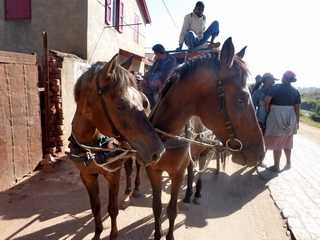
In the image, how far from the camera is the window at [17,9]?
9820 mm

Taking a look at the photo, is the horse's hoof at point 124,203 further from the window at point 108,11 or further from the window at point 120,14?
the window at point 120,14

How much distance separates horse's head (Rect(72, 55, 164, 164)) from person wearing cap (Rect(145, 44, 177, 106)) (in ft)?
6.17

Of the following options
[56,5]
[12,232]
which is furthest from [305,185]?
[56,5]

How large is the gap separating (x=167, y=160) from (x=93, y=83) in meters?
1.18

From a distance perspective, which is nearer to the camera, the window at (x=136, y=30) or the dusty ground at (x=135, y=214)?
the dusty ground at (x=135, y=214)

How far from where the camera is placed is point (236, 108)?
7.34ft

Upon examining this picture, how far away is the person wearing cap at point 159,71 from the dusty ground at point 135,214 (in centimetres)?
189

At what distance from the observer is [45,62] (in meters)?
6.42

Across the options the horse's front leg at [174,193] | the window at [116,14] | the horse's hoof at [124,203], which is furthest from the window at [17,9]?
the horse's front leg at [174,193]

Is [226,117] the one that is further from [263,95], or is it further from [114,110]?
[263,95]

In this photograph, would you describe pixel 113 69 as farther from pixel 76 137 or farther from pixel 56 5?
pixel 56 5

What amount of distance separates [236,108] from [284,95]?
498cm

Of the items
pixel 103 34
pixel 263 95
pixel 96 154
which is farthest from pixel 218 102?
pixel 103 34

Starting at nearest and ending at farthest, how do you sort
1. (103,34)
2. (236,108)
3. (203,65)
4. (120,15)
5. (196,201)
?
(236,108) → (203,65) → (196,201) → (103,34) → (120,15)
